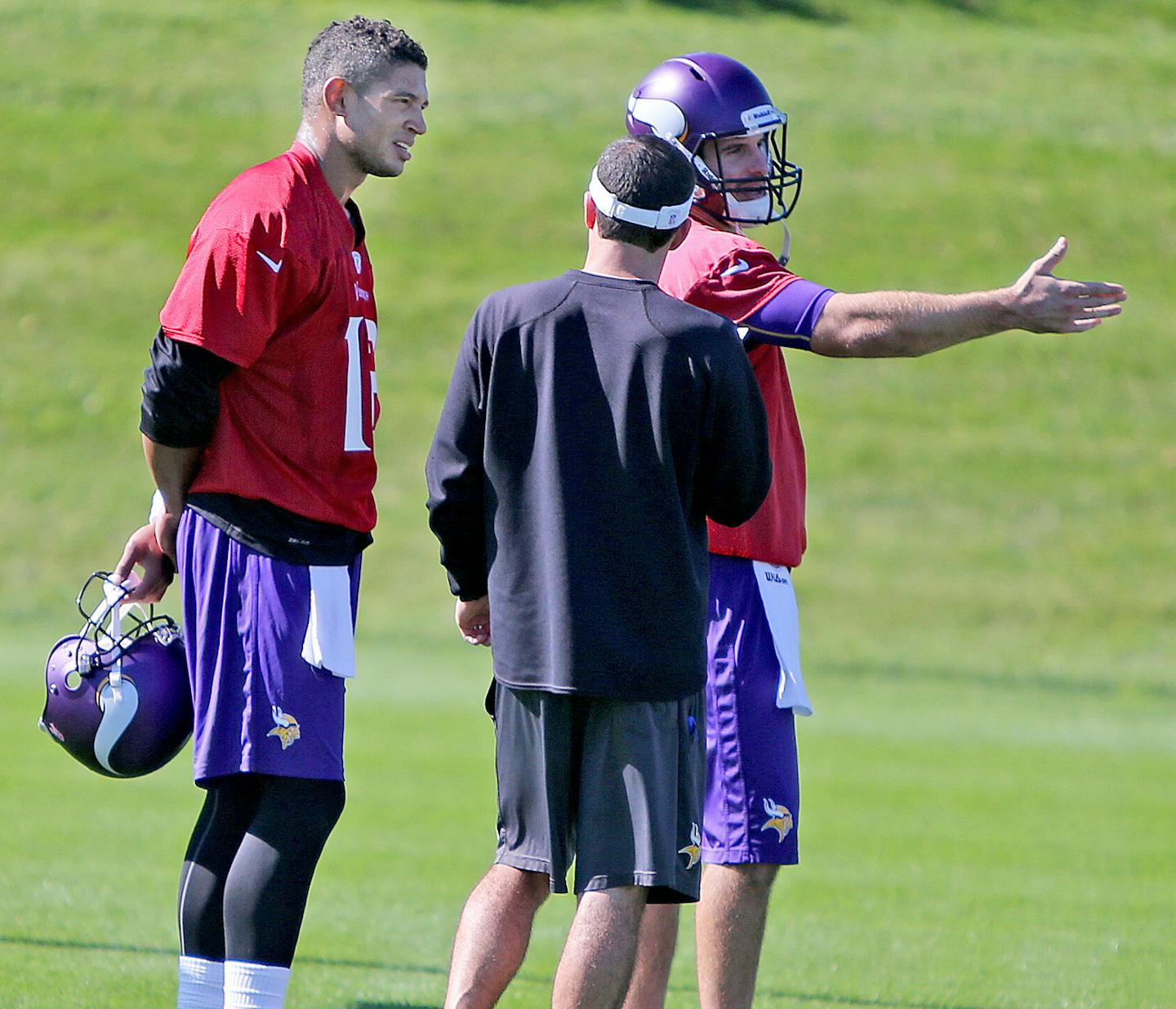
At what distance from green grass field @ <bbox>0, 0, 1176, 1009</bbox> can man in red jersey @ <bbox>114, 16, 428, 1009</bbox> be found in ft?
3.71

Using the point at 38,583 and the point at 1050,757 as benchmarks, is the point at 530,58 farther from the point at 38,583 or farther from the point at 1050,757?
the point at 1050,757

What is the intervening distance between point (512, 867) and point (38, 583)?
16334 mm

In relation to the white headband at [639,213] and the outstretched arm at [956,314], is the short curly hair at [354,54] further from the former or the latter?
the outstretched arm at [956,314]

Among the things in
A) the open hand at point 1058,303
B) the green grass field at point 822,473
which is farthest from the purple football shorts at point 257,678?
the open hand at point 1058,303

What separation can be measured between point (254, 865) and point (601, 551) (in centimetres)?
99

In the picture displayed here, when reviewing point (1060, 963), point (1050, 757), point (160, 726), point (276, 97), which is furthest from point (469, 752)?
point (276, 97)

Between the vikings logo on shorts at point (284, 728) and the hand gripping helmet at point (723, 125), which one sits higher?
the hand gripping helmet at point (723, 125)

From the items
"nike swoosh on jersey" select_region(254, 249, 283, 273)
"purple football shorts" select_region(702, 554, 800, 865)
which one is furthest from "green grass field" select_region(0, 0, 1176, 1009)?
"nike swoosh on jersey" select_region(254, 249, 283, 273)

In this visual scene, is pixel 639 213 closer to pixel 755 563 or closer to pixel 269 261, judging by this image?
pixel 269 261

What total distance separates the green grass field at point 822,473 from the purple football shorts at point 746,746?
1.16 m

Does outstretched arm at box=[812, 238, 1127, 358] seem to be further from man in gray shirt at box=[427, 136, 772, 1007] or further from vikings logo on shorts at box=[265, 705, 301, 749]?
vikings logo on shorts at box=[265, 705, 301, 749]

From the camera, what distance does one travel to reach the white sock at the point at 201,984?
3697mm

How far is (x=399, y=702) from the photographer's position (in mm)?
12438

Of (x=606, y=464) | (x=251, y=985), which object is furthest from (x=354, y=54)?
(x=251, y=985)
